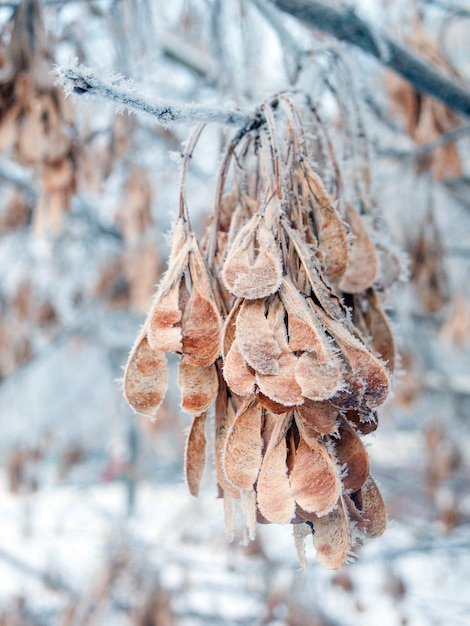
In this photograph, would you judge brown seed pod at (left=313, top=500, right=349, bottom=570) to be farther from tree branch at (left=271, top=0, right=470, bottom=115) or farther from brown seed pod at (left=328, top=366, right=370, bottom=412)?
tree branch at (left=271, top=0, right=470, bottom=115)

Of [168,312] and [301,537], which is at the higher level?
[168,312]

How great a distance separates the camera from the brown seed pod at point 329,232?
553 mm

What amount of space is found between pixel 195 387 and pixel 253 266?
127 mm

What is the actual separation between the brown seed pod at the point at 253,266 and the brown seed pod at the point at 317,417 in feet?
0.33

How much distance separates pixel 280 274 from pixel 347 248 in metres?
0.11

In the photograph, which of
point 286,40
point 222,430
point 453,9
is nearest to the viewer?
point 222,430

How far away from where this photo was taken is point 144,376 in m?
0.53

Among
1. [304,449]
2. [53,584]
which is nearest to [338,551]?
[304,449]

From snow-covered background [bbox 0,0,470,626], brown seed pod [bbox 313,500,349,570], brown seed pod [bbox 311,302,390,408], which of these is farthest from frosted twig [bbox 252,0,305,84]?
brown seed pod [bbox 313,500,349,570]

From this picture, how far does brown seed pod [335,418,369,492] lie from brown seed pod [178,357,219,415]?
12 centimetres

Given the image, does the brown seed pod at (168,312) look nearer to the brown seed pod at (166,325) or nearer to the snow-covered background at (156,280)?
the brown seed pod at (166,325)

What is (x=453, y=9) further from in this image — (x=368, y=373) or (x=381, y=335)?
(x=368, y=373)

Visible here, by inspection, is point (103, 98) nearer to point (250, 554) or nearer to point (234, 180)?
point (234, 180)

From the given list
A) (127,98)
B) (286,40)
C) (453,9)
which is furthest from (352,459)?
(453,9)
